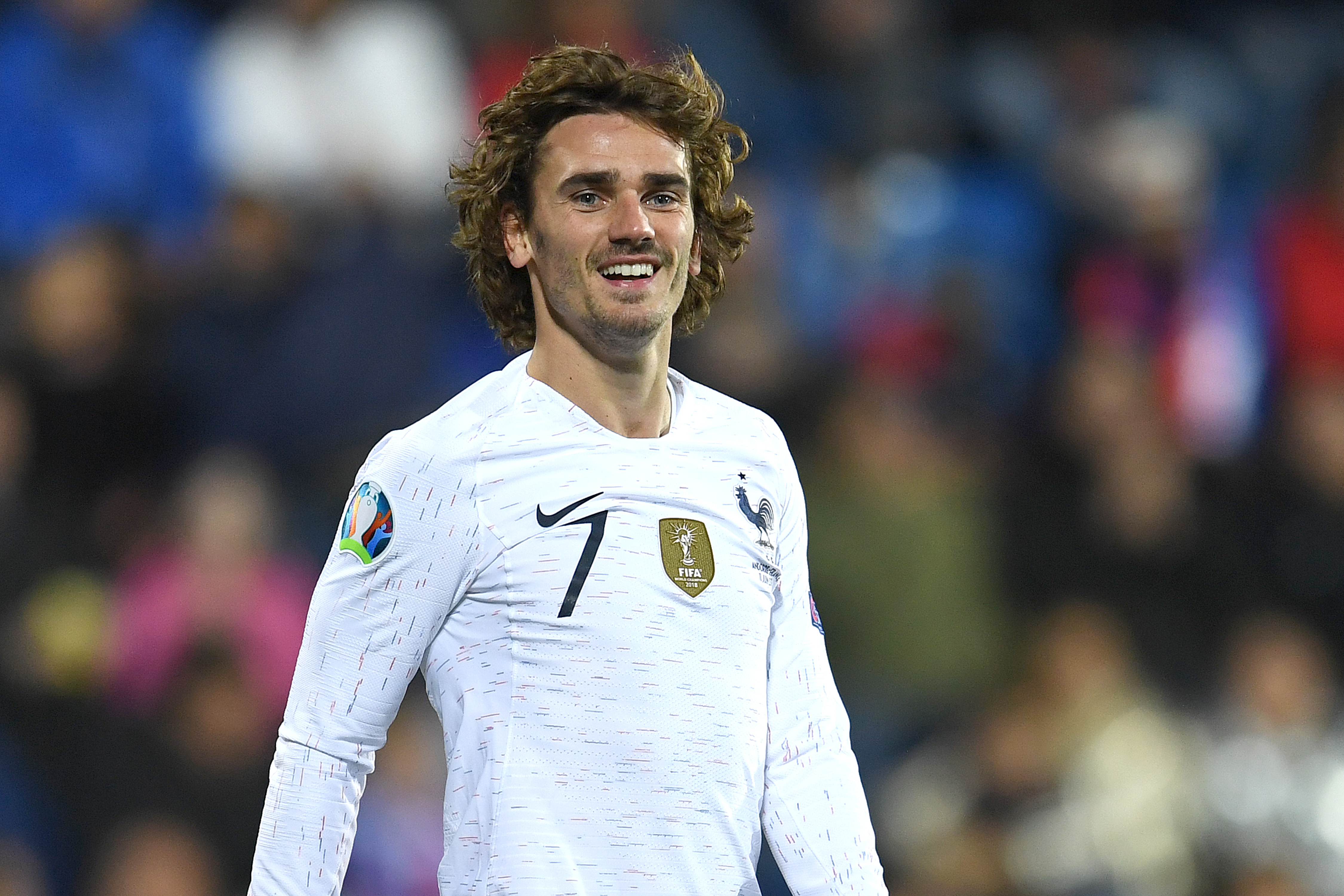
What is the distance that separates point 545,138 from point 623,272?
30 cm

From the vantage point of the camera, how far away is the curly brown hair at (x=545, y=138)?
321cm

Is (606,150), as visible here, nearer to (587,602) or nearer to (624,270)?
(624,270)

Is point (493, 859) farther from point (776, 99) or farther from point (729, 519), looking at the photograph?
point (776, 99)

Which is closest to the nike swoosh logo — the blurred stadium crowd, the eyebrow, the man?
the man

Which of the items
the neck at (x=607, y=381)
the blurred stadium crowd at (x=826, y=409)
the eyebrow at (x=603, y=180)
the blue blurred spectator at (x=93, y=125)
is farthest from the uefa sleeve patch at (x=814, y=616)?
the blue blurred spectator at (x=93, y=125)

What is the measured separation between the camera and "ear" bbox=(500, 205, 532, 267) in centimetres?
328

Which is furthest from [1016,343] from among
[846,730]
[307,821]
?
[307,821]

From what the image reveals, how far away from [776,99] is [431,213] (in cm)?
215

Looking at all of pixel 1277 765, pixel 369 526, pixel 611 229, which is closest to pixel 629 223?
pixel 611 229

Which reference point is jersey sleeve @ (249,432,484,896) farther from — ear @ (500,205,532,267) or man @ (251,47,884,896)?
ear @ (500,205,532,267)

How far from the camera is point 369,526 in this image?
2965 mm

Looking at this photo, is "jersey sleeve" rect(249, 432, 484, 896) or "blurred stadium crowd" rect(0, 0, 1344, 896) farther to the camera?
"blurred stadium crowd" rect(0, 0, 1344, 896)

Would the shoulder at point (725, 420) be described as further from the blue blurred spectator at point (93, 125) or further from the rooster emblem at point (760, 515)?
the blue blurred spectator at point (93, 125)

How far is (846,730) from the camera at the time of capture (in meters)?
3.30
